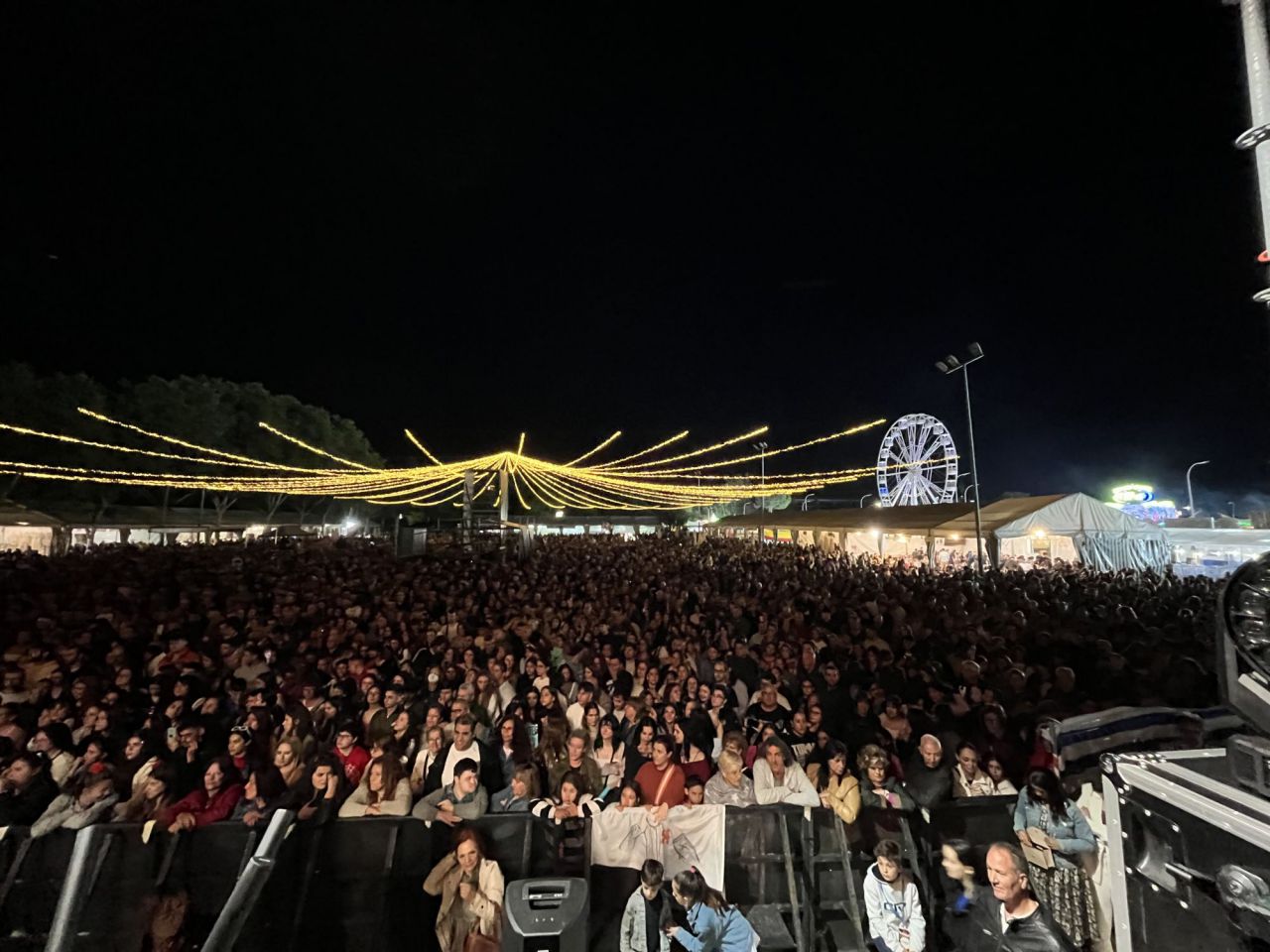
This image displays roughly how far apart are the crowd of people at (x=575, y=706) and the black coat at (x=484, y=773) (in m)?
0.03

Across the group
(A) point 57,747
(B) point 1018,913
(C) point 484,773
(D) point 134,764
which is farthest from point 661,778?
(A) point 57,747

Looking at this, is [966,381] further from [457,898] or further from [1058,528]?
[457,898]

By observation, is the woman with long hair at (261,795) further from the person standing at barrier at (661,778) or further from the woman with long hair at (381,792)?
the person standing at barrier at (661,778)

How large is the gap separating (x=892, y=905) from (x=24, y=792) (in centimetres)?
582

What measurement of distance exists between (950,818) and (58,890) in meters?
5.48

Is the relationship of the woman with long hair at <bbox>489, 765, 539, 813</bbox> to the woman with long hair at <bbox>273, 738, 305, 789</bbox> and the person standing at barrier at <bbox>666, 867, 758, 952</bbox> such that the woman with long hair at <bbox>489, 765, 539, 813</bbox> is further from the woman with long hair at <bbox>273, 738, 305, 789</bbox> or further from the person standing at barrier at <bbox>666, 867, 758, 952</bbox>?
the woman with long hair at <bbox>273, 738, 305, 789</bbox>

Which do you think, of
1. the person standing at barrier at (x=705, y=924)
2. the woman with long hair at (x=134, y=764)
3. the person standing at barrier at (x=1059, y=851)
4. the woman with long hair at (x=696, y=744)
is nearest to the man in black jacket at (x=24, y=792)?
the woman with long hair at (x=134, y=764)

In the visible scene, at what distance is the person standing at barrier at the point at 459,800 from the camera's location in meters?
3.95

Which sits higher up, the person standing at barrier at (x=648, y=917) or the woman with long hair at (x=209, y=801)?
the woman with long hair at (x=209, y=801)

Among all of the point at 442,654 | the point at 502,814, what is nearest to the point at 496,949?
the point at 502,814

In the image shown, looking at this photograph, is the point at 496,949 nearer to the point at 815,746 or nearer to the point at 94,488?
the point at 815,746

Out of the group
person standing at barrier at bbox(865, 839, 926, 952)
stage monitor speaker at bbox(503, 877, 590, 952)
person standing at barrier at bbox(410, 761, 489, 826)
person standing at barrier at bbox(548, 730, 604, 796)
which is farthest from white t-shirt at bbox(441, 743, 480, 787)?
person standing at barrier at bbox(865, 839, 926, 952)

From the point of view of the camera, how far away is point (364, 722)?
18.6 feet

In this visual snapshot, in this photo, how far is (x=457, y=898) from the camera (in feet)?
11.8
